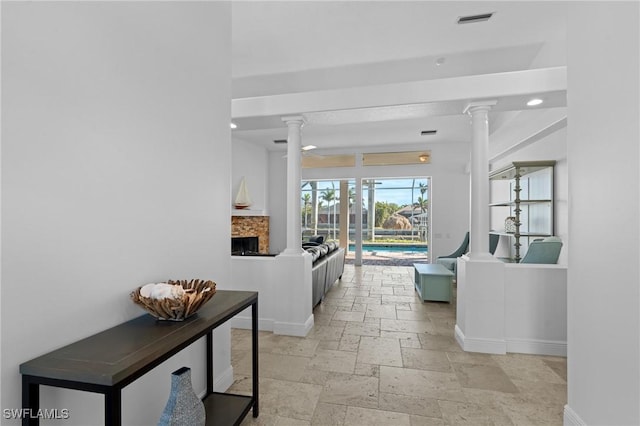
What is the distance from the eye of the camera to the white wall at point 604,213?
4.57ft

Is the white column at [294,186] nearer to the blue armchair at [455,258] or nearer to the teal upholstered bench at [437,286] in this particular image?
the teal upholstered bench at [437,286]

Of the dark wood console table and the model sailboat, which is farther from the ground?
the model sailboat

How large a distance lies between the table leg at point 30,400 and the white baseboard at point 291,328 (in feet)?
8.48

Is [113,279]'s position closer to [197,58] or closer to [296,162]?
[197,58]

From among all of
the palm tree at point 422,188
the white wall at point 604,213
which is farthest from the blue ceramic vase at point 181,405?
the palm tree at point 422,188

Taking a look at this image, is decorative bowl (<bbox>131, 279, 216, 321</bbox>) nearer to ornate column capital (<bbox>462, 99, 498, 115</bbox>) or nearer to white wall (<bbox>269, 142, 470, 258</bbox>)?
ornate column capital (<bbox>462, 99, 498, 115</bbox>)

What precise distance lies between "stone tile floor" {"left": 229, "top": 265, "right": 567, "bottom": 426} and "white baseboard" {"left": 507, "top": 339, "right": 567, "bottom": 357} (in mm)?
70

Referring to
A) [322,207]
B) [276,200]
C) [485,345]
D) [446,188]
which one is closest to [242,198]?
[276,200]

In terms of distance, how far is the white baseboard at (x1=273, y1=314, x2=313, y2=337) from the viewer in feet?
11.3

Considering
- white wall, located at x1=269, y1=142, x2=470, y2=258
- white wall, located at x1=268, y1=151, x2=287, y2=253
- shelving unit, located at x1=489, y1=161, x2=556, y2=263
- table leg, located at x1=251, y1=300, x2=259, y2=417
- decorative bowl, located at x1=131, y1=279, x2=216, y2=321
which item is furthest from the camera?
white wall, located at x1=268, y1=151, x2=287, y2=253

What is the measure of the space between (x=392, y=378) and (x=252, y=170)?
20.2ft

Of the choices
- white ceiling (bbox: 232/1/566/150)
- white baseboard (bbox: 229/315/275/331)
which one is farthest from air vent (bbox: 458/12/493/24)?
white baseboard (bbox: 229/315/275/331)

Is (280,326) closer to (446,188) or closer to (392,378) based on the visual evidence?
(392,378)

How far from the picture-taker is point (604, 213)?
62.1 inches
